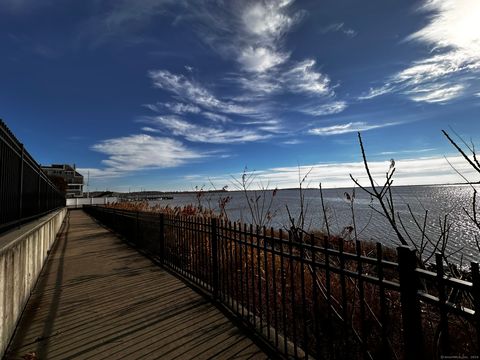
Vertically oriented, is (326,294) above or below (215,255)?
below

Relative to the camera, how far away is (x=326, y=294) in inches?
130

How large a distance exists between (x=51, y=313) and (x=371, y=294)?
16.4 feet

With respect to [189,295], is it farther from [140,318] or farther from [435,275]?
[435,275]

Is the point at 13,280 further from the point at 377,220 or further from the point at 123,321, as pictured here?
the point at 377,220

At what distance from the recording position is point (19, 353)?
11.3 feet

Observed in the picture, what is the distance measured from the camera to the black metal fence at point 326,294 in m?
2.09

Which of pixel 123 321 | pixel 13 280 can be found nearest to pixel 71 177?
pixel 13 280

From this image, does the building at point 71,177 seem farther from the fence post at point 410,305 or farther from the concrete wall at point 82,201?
the fence post at point 410,305

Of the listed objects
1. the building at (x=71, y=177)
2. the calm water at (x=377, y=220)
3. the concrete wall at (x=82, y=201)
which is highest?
the building at (x=71, y=177)

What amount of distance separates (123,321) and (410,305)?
3742 millimetres

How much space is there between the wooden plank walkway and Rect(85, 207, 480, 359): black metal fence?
467mm

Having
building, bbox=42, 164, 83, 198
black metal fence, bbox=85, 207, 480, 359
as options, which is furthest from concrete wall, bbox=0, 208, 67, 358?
building, bbox=42, 164, 83, 198

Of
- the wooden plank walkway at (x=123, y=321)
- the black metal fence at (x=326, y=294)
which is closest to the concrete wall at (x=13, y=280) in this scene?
the wooden plank walkway at (x=123, y=321)

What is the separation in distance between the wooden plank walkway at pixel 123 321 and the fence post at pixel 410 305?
1731 mm
